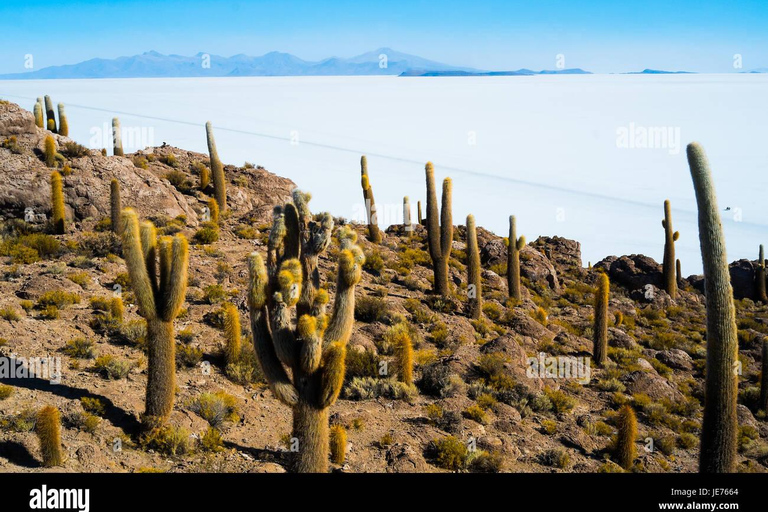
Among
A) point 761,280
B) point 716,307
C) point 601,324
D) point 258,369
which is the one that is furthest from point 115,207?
point 761,280

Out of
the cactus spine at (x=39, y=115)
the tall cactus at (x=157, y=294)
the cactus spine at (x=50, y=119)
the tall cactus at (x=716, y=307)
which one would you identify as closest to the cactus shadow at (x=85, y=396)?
the tall cactus at (x=157, y=294)

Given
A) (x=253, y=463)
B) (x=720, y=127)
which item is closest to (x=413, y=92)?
(x=720, y=127)

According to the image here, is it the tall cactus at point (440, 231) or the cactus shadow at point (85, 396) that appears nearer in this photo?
the cactus shadow at point (85, 396)

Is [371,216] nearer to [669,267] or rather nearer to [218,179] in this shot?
[218,179]

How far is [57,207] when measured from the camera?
18922 millimetres

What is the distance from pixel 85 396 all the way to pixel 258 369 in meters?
3.31

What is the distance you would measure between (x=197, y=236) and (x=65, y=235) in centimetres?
392

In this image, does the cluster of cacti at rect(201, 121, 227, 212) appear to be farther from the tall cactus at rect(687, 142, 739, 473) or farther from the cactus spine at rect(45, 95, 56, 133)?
the tall cactus at rect(687, 142, 739, 473)

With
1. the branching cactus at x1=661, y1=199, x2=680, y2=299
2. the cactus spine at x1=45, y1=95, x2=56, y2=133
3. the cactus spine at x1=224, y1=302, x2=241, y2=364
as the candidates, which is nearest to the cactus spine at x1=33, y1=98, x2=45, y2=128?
the cactus spine at x1=45, y1=95, x2=56, y2=133

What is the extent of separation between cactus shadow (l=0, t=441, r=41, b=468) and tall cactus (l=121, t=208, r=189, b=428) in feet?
5.51

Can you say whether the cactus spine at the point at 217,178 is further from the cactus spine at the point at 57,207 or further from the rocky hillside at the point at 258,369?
the cactus spine at the point at 57,207

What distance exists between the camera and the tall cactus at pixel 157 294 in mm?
9953

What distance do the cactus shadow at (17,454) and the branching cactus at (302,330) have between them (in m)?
3.44
